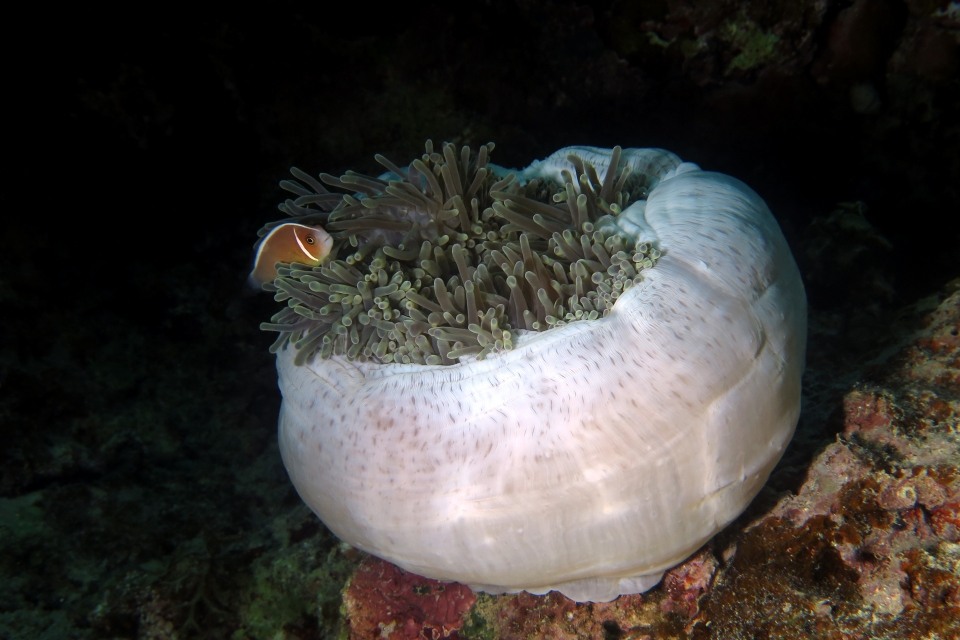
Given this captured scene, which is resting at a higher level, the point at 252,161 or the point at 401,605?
the point at 252,161

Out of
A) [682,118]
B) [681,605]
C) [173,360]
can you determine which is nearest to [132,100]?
[173,360]

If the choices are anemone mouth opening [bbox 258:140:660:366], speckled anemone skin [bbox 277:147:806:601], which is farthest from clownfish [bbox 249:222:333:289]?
speckled anemone skin [bbox 277:147:806:601]

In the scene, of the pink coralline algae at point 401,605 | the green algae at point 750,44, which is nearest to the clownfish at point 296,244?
the pink coralline algae at point 401,605

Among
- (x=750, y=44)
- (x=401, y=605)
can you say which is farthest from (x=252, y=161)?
(x=750, y=44)

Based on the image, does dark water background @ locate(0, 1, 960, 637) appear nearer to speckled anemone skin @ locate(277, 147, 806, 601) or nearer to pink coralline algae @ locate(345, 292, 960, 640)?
pink coralline algae @ locate(345, 292, 960, 640)

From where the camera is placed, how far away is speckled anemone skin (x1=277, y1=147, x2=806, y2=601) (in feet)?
4.93

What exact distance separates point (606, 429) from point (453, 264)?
2.90ft

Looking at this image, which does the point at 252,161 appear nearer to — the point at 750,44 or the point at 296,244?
the point at 296,244

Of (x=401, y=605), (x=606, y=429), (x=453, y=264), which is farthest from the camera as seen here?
(x=401, y=605)

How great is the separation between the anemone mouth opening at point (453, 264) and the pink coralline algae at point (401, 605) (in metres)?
1.08

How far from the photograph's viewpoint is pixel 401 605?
7.30 feet

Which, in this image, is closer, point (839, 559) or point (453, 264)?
point (839, 559)

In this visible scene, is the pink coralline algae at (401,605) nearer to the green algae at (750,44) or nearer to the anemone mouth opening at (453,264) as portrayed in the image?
the anemone mouth opening at (453,264)

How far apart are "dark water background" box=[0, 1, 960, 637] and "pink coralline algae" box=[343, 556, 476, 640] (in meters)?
0.61
